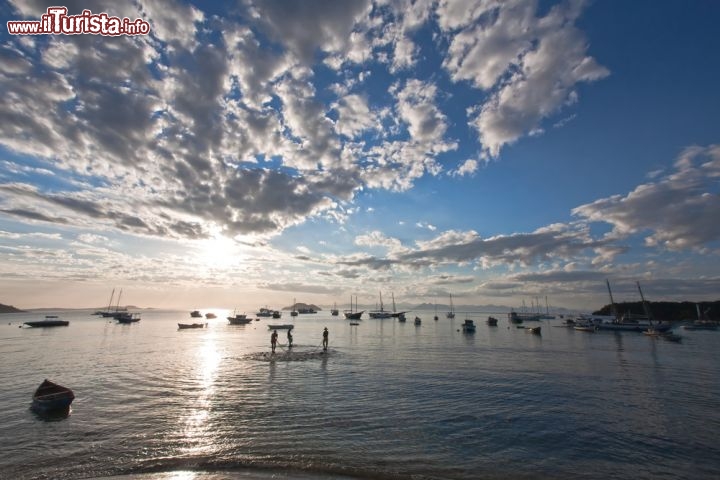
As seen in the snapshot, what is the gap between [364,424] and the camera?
17031mm

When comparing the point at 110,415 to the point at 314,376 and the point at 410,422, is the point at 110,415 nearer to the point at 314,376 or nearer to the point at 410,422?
the point at 314,376

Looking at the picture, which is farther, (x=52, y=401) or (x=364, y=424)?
(x=52, y=401)

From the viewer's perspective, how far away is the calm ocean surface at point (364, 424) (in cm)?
1283

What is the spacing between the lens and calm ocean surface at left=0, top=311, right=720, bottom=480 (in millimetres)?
12828

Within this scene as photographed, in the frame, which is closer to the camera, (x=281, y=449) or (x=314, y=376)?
(x=281, y=449)

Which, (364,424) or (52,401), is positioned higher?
(52,401)

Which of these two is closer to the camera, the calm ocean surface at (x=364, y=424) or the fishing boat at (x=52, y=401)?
the calm ocean surface at (x=364, y=424)

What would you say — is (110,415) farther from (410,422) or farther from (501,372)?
(501,372)

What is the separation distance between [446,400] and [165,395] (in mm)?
18416

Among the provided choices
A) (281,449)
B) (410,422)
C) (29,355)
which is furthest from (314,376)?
(29,355)

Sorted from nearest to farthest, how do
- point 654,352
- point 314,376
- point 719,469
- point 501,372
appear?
point 719,469, point 314,376, point 501,372, point 654,352

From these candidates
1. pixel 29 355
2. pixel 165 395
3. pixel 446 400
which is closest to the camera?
pixel 446 400

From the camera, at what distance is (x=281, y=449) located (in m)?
14.2

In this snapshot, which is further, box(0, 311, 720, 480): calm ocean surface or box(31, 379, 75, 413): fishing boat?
box(31, 379, 75, 413): fishing boat
